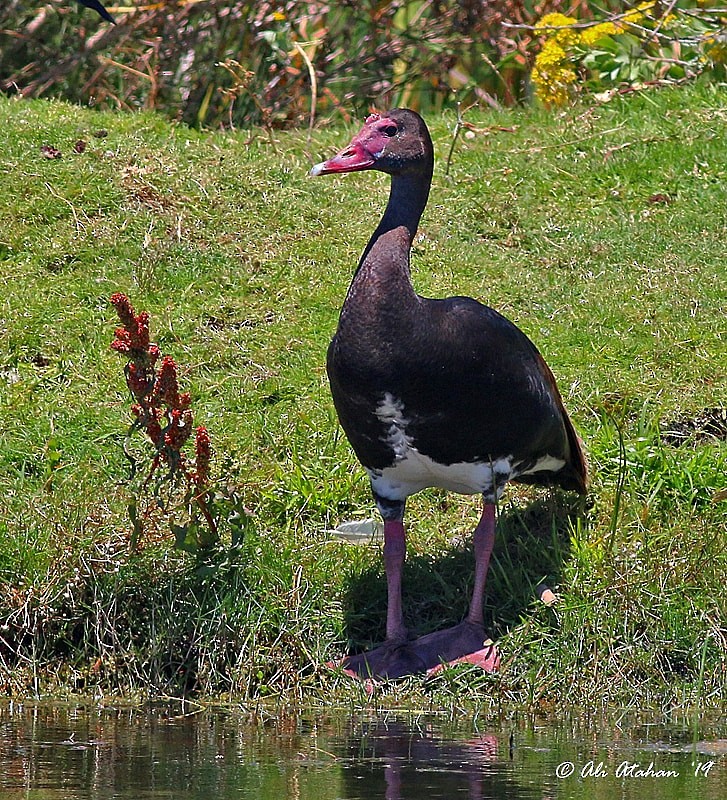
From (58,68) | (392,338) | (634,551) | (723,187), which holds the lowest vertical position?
(634,551)

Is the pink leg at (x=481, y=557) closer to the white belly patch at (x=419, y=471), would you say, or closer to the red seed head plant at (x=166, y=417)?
the white belly patch at (x=419, y=471)

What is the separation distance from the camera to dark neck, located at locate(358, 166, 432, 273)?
201 inches

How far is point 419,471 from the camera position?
17.0 feet

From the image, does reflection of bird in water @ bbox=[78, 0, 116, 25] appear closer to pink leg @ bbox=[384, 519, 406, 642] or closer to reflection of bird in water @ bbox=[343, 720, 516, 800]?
pink leg @ bbox=[384, 519, 406, 642]

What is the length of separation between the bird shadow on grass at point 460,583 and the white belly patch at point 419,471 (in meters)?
0.38

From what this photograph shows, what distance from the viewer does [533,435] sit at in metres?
5.31

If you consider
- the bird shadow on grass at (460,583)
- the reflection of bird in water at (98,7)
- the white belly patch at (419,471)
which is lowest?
the bird shadow on grass at (460,583)

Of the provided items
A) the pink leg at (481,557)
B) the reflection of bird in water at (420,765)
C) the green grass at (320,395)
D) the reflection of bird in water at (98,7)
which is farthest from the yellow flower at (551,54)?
the reflection of bird in water at (420,765)

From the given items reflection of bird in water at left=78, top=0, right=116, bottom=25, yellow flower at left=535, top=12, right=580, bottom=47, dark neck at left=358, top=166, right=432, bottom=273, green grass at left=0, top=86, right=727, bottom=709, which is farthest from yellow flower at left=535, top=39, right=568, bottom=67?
dark neck at left=358, top=166, right=432, bottom=273

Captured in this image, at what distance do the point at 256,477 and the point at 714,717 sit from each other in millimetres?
2207

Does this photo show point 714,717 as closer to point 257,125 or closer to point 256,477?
point 256,477

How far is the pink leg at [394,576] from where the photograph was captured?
532 centimetres

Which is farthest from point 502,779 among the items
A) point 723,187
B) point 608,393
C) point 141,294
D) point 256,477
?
point 723,187

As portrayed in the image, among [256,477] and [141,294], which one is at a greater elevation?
[141,294]
